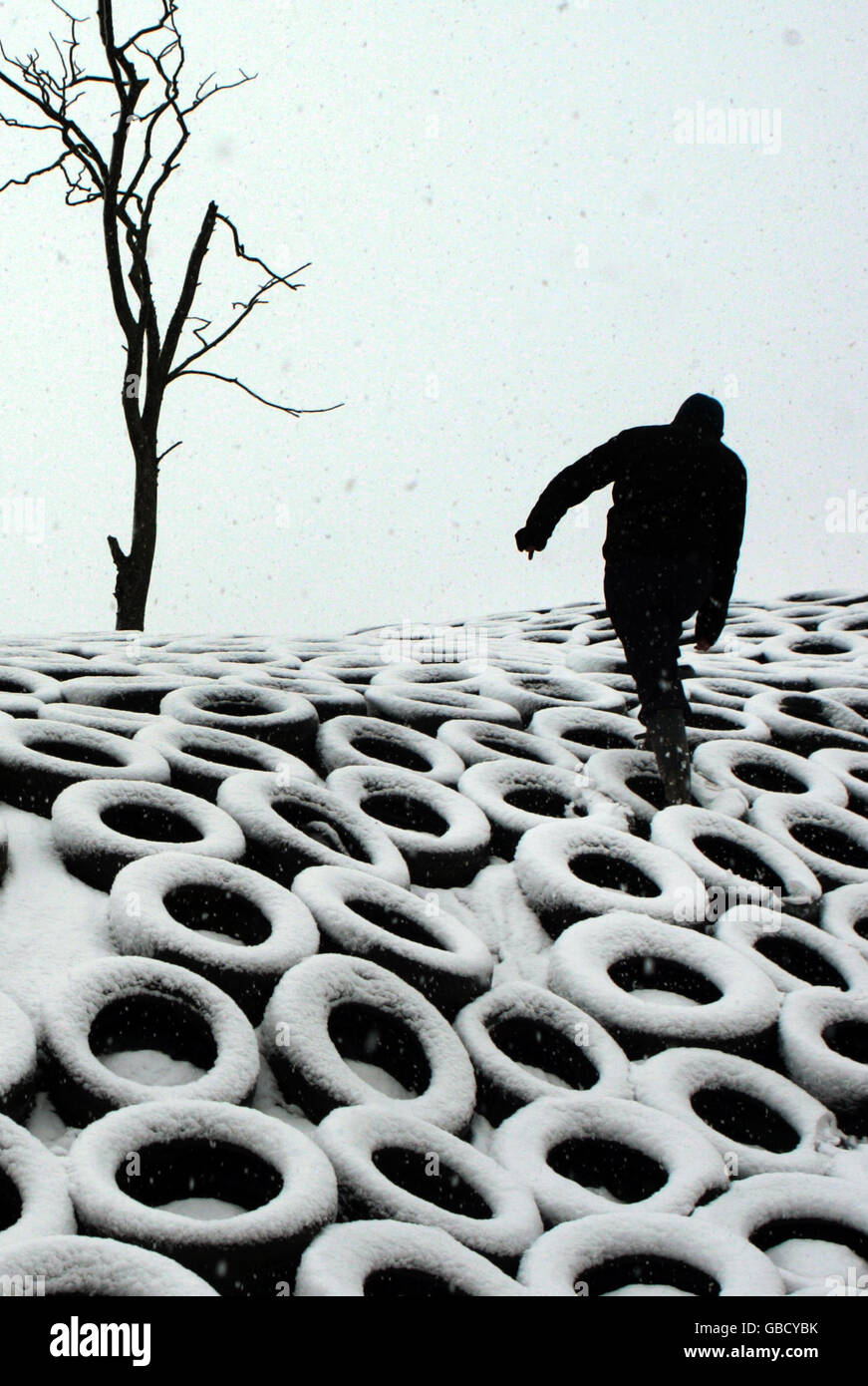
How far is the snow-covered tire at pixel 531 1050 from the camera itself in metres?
3.08

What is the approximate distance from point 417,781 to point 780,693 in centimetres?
265

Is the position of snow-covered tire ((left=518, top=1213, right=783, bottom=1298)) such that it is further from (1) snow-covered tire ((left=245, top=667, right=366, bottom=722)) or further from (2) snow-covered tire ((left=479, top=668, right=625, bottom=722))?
(2) snow-covered tire ((left=479, top=668, right=625, bottom=722))

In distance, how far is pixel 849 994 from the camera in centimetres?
366

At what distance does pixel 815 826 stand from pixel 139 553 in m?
8.93

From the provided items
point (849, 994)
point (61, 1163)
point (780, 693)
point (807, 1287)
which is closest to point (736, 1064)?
point (849, 994)

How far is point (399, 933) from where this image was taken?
12.0 feet

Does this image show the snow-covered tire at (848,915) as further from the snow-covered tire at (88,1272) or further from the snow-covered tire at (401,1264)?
the snow-covered tire at (88,1272)

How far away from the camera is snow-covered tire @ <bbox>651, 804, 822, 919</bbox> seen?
4.14m

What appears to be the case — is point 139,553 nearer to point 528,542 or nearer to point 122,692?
point 122,692

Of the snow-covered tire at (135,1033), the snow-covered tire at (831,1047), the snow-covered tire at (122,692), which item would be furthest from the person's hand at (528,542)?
the snow-covered tire at (135,1033)

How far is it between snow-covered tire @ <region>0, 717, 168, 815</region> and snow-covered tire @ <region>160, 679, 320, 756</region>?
0.51 m

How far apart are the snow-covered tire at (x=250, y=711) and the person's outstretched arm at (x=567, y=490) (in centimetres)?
119

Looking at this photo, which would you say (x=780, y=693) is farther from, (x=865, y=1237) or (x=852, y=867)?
(x=865, y=1237)

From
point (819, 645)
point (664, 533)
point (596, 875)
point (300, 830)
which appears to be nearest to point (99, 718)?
point (300, 830)
